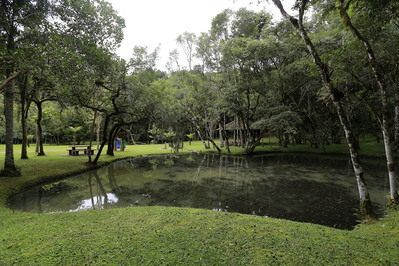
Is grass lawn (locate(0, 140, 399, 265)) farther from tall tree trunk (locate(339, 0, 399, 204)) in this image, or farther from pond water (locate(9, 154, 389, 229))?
pond water (locate(9, 154, 389, 229))

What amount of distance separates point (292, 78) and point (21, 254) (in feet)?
75.7

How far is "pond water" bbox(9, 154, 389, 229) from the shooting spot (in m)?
7.18

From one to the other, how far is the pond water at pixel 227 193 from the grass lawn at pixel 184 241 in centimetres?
200

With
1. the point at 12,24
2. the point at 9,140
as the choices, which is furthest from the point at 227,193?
the point at 12,24

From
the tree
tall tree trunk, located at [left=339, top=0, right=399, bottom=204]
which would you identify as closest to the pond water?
tall tree trunk, located at [left=339, top=0, right=399, bottom=204]

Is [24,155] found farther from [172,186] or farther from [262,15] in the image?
[262,15]

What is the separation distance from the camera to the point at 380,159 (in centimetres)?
1702

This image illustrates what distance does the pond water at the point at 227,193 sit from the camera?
23.5 ft

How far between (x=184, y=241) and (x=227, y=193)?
5521mm

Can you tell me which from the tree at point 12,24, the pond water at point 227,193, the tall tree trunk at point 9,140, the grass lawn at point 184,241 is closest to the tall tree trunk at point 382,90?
the grass lawn at point 184,241

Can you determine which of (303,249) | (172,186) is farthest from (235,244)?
(172,186)

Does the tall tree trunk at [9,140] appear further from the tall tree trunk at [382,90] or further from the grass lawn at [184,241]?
the tall tree trunk at [382,90]

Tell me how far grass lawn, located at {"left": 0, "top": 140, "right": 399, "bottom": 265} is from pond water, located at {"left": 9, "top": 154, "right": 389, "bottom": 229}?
6.57ft

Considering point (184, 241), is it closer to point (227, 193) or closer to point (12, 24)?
point (227, 193)
